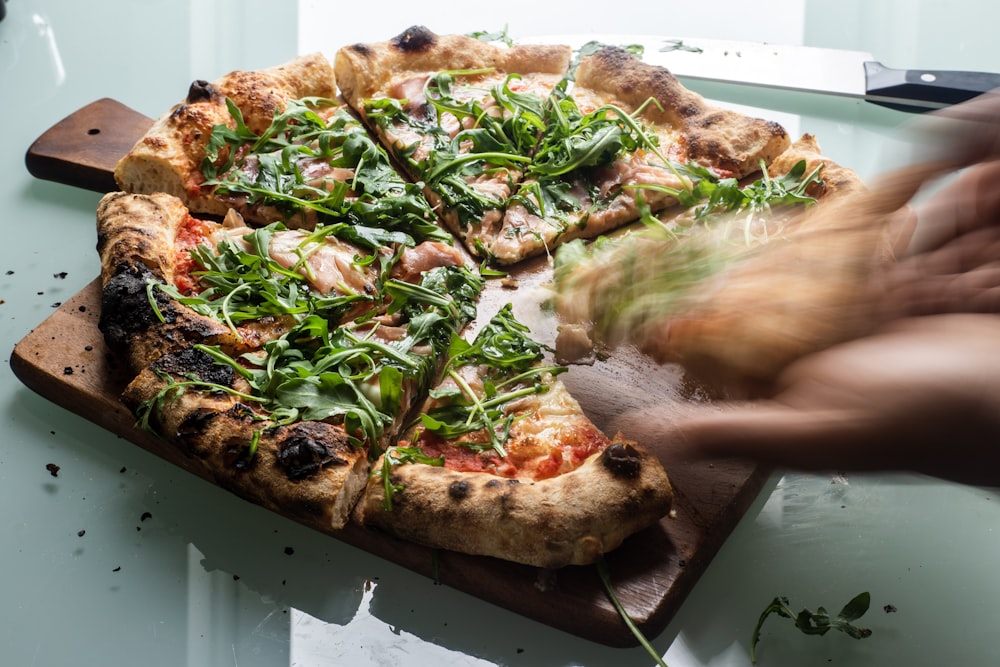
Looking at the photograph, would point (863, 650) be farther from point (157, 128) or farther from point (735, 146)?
point (157, 128)

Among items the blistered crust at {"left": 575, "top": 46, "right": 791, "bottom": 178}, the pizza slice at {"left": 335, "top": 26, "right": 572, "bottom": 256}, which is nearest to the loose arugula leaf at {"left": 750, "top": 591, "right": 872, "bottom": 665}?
the pizza slice at {"left": 335, "top": 26, "right": 572, "bottom": 256}

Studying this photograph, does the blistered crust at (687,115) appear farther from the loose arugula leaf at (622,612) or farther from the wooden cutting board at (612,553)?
the loose arugula leaf at (622,612)

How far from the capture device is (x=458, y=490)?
8.80ft

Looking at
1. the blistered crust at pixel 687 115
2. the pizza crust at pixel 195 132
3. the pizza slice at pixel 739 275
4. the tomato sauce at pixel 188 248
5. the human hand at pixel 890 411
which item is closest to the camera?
the human hand at pixel 890 411

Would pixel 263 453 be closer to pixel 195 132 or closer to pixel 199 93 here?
pixel 195 132

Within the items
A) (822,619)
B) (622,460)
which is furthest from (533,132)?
(822,619)

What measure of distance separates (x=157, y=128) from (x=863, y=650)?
3044 millimetres

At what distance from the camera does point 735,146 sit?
400cm

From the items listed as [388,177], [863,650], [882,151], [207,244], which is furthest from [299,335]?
[882,151]

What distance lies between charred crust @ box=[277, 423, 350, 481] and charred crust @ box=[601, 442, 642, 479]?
724 mm

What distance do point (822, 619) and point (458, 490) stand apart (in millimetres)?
991

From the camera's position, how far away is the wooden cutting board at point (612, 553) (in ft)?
8.67

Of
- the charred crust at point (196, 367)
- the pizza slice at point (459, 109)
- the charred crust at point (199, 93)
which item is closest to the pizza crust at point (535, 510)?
the charred crust at point (196, 367)

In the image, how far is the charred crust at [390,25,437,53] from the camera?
14.7 feet
